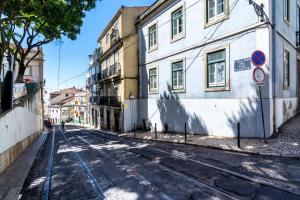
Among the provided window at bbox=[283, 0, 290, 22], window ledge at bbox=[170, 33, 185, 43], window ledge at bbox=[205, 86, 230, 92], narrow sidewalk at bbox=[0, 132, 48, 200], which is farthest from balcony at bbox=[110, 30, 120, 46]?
narrow sidewalk at bbox=[0, 132, 48, 200]

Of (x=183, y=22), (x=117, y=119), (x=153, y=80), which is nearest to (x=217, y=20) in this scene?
(x=183, y=22)

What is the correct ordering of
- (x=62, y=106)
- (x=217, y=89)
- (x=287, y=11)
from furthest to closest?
(x=62, y=106) → (x=287, y=11) → (x=217, y=89)

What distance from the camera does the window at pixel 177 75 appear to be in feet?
49.0

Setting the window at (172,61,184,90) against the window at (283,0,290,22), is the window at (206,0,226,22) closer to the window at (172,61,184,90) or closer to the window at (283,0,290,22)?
the window at (283,0,290,22)

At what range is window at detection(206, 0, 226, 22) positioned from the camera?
38.1ft

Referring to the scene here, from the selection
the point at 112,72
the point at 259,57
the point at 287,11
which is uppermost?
the point at 287,11

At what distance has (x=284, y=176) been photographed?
539 centimetres

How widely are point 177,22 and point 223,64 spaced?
540cm

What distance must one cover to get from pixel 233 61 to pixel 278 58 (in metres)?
2.05

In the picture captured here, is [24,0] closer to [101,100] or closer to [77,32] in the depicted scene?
[77,32]

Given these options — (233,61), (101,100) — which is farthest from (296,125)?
(101,100)

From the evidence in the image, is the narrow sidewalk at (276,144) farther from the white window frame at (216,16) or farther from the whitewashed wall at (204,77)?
the white window frame at (216,16)

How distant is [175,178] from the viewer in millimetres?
5742

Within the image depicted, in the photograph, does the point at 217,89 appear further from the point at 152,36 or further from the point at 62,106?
the point at 62,106
